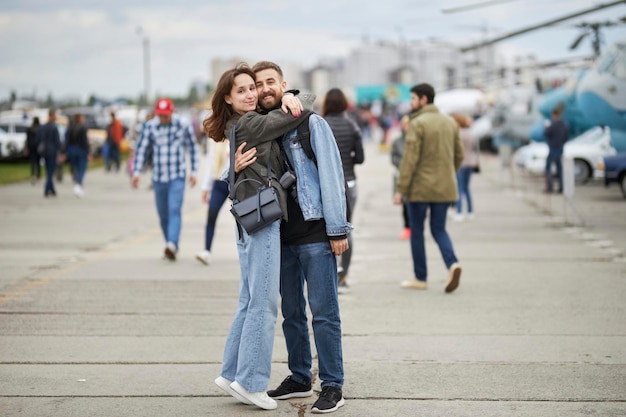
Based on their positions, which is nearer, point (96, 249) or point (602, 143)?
point (96, 249)

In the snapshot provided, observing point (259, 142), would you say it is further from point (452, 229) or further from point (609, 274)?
point (452, 229)

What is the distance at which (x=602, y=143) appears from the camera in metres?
26.0

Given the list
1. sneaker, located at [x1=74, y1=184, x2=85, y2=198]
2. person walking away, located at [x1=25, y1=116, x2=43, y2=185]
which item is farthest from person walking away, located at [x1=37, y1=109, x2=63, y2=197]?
person walking away, located at [x1=25, y1=116, x2=43, y2=185]

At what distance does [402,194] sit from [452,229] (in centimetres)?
627

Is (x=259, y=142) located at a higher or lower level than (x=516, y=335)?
higher

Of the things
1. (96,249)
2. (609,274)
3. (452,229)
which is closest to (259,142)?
(609,274)

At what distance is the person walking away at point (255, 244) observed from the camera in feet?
18.9

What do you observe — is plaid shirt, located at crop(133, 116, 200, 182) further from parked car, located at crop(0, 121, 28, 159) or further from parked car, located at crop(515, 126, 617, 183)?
parked car, located at crop(0, 121, 28, 159)

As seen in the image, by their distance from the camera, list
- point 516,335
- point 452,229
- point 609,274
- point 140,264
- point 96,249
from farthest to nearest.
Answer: point 452,229 < point 96,249 < point 140,264 < point 609,274 < point 516,335

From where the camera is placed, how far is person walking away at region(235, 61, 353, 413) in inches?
226

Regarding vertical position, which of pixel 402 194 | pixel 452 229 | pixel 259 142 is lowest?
pixel 452 229

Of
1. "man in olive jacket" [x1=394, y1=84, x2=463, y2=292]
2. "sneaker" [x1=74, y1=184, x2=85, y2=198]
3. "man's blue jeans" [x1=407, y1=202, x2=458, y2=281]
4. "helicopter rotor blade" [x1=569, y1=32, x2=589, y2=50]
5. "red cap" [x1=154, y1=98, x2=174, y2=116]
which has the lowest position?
"sneaker" [x1=74, y1=184, x2=85, y2=198]

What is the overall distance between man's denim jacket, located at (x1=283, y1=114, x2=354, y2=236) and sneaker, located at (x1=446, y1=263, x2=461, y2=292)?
4464 millimetres

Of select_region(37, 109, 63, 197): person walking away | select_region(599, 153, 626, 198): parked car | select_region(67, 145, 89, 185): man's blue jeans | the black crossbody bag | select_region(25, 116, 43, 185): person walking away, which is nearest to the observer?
the black crossbody bag
